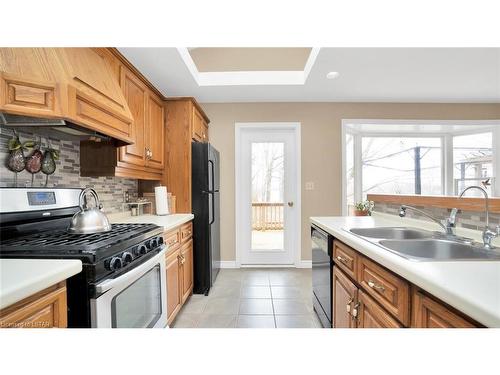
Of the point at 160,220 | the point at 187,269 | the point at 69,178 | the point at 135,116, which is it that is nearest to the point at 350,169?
the point at 187,269

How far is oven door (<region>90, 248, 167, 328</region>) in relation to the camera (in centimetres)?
88

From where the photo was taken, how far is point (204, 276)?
7.58 ft

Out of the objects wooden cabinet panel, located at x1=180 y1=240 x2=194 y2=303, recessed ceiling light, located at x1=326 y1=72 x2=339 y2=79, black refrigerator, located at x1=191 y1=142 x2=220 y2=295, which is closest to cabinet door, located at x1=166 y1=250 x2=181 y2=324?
wooden cabinet panel, located at x1=180 y1=240 x2=194 y2=303

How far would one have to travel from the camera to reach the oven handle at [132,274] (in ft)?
2.86

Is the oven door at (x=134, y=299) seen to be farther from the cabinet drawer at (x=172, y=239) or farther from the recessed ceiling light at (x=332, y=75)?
the recessed ceiling light at (x=332, y=75)

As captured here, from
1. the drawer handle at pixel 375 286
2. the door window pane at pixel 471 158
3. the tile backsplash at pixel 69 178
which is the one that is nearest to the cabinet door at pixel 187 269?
the tile backsplash at pixel 69 178

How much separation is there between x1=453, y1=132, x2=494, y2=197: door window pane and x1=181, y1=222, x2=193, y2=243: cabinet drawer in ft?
13.1

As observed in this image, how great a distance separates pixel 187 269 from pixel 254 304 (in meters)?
0.72

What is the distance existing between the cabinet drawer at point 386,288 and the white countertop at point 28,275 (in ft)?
3.67

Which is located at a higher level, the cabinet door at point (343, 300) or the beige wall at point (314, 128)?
the beige wall at point (314, 128)
